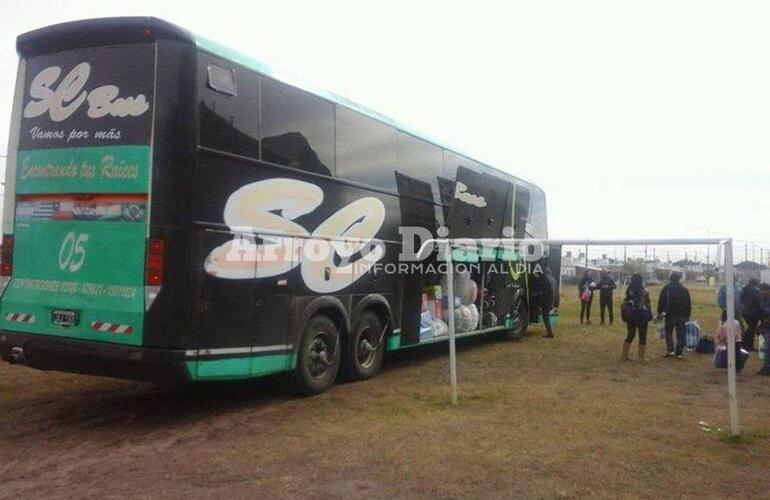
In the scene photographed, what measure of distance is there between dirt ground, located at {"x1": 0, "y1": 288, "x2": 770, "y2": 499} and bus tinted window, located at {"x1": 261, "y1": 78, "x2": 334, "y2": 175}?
2.72 meters

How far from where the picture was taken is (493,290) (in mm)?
13695

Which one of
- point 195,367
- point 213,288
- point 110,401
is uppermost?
point 213,288

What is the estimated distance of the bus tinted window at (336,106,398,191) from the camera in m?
8.59

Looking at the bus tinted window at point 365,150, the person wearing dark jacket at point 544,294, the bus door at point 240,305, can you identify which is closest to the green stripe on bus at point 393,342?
the bus tinted window at point 365,150

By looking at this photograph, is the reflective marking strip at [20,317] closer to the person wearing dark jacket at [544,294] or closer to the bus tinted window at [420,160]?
the bus tinted window at [420,160]

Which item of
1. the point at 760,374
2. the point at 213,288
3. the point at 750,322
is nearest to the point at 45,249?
the point at 213,288

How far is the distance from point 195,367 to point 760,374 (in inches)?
346

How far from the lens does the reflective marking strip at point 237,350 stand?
6.39 m

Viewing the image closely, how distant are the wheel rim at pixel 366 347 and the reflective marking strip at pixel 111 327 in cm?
351

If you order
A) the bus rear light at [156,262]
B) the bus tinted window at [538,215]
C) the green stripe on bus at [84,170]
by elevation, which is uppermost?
the bus tinted window at [538,215]

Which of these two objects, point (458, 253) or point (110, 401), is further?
point (458, 253)

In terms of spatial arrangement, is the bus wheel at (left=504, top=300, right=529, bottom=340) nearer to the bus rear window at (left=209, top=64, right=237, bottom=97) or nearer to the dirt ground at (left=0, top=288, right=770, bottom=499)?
the dirt ground at (left=0, top=288, right=770, bottom=499)

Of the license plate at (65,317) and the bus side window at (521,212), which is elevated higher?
the bus side window at (521,212)

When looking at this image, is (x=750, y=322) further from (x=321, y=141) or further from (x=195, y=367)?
(x=195, y=367)
